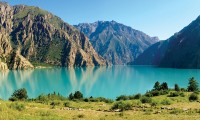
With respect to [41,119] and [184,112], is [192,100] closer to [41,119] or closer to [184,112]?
[184,112]

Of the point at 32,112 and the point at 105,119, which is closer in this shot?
the point at 105,119

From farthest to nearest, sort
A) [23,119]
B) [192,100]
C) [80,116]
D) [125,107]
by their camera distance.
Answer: [192,100] < [125,107] < [80,116] < [23,119]

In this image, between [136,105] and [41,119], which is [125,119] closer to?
[41,119]

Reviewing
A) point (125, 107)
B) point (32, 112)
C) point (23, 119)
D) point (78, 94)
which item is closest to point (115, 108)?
point (125, 107)

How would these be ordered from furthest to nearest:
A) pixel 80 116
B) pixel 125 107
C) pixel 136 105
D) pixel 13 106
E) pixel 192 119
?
pixel 136 105 < pixel 125 107 < pixel 13 106 < pixel 80 116 < pixel 192 119

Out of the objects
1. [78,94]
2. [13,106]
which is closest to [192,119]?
[13,106]

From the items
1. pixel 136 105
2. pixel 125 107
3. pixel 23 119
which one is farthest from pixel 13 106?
pixel 136 105

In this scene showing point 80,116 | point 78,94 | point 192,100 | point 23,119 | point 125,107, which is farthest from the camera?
point 78,94

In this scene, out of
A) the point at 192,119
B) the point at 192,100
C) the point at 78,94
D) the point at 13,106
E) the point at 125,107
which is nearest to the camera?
the point at 192,119

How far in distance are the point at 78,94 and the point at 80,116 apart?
4060cm

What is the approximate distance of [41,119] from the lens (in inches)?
1113

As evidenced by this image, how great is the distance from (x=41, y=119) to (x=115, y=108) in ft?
50.5

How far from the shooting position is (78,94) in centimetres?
7256

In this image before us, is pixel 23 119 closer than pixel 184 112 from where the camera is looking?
Yes
